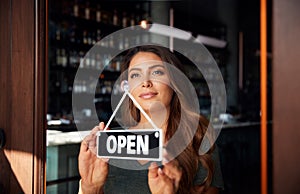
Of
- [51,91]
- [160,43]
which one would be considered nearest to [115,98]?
[160,43]

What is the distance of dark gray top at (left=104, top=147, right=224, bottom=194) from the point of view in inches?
65.2

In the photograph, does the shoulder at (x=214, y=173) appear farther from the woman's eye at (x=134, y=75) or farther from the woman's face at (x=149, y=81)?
the woman's eye at (x=134, y=75)

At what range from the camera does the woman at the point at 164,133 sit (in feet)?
5.41

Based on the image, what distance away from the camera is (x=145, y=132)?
5.79 ft

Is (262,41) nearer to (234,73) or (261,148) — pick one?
(261,148)

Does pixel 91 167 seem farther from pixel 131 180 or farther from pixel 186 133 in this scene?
pixel 186 133

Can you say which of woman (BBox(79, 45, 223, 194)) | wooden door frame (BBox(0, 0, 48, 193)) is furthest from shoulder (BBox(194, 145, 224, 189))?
wooden door frame (BBox(0, 0, 48, 193))

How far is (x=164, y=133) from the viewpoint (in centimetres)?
172

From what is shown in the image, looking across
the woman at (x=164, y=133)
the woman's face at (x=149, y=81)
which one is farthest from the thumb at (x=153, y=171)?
the woman's face at (x=149, y=81)

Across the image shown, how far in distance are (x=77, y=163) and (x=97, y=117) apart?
27 centimetres

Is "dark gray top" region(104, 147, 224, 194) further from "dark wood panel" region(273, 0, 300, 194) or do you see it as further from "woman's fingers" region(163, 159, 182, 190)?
"dark wood panel" region(273, 0, 300, 194)

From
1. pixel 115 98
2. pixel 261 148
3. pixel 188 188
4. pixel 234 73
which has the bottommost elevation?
pixel 188 188

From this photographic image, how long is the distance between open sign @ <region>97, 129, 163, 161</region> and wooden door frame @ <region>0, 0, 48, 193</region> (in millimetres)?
442

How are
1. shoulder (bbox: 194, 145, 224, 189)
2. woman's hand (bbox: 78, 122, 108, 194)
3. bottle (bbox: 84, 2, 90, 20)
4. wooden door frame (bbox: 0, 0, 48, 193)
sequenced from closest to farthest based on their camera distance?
1. shoulder (bbox: 194, 145, 224, 189)
2. woman's hand (bbox: 78, 122, 108, 194)
3. wooden door frame (bbox: 0, 0, 48, 193)
4. bottle (bbox: 84, 2, 90, 20)
